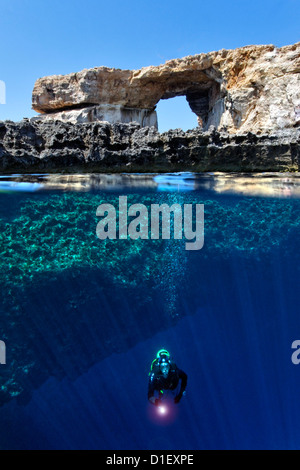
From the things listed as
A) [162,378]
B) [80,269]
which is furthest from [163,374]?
[80,269]

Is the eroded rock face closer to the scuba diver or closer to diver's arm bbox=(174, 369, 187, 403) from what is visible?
the scuba diver

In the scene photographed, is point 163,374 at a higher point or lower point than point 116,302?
lower

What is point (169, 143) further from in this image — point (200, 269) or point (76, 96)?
point (76, 96)

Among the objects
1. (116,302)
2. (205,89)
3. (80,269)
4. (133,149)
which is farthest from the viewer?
(205,89)

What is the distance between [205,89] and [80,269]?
15.5 metres

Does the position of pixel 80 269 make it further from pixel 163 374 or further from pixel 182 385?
pixel 182 385

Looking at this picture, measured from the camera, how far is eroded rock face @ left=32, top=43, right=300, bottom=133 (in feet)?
41.9

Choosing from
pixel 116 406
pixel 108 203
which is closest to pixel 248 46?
pixel 108 203

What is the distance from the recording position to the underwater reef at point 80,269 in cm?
1007

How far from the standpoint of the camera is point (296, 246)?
52.1 feet

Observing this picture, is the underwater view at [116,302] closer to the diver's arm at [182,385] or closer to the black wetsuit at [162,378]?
the black wetsuit at [162,378]

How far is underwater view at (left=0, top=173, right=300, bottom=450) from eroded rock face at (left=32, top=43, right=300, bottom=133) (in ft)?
16.5

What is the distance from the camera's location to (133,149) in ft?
27.1

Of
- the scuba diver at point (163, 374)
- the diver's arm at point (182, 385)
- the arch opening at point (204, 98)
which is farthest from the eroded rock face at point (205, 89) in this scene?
the diver's arm at point (182, 385)
